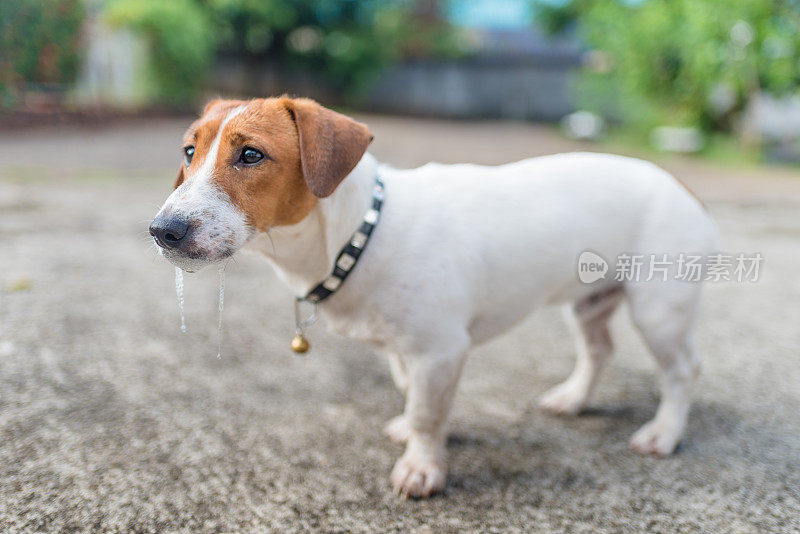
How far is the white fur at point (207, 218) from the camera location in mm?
1691

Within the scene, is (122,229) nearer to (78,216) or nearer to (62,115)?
(78,216)

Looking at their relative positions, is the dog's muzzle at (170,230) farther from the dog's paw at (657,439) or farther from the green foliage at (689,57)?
the green foliage at (689,57)

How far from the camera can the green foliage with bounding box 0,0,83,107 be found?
841 cm

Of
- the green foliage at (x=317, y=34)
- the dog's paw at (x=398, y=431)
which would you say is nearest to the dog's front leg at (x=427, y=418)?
the dog's paw at (x=398, y=431)

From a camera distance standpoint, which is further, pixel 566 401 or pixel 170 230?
pixel 566 401

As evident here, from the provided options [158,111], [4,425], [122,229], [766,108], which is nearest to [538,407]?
[4,425]

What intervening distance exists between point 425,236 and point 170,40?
1115 centimetres

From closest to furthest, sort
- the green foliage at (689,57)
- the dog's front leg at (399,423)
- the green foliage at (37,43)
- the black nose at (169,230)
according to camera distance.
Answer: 1. the black nose at (169,230)
2. the dog's front leg at (399,423)
3. the green foliage at (37,43)
4. the green foliage at (689,57)

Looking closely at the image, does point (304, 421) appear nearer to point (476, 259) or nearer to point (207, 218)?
point (476, 259)

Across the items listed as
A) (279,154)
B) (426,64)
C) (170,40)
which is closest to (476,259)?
(279,154)

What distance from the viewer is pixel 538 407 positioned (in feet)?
9.33

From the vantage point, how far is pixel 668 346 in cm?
242

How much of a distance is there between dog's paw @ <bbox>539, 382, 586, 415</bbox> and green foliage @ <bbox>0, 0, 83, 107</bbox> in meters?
9.11

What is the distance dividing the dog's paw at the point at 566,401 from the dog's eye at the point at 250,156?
1.80 meters
